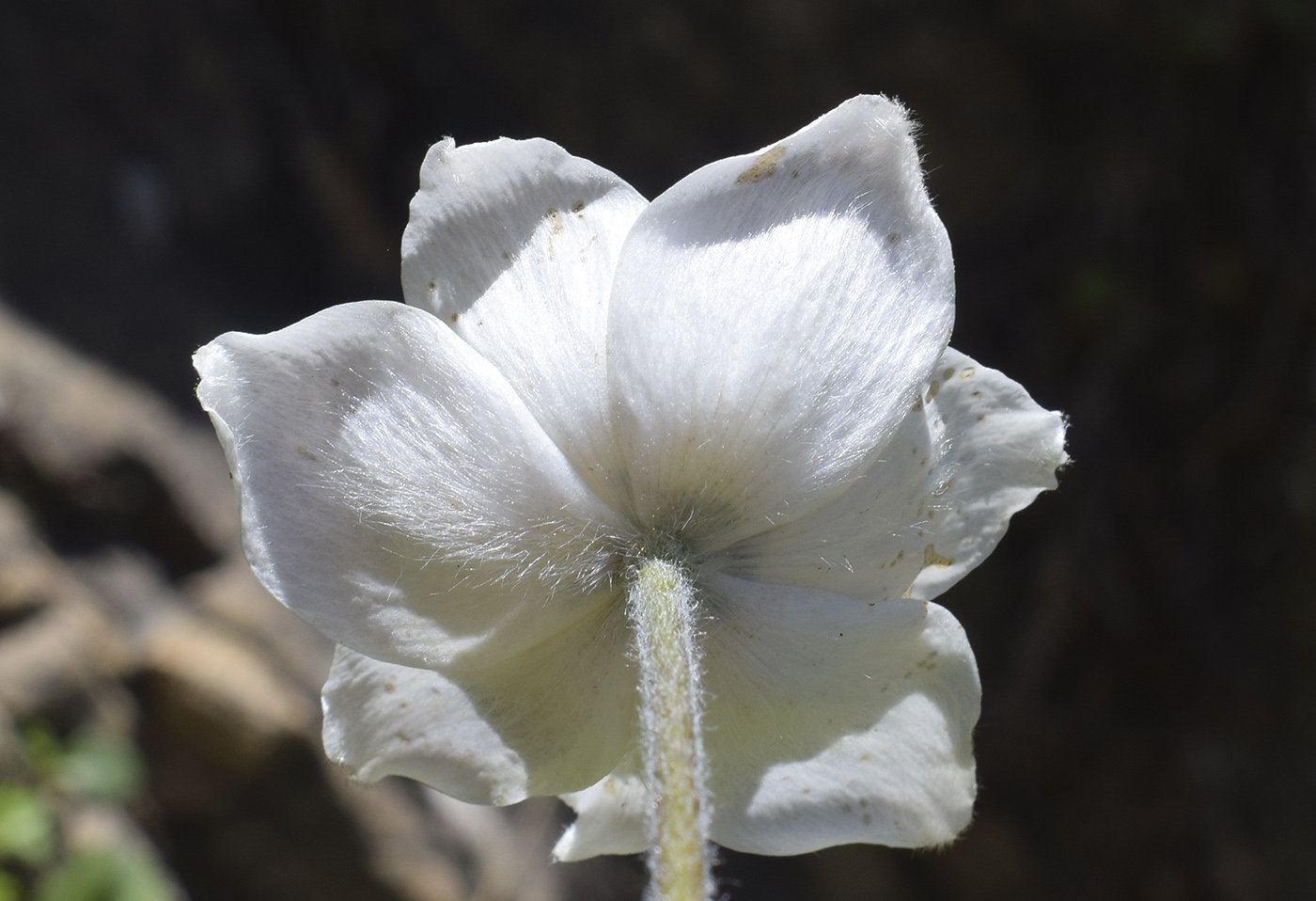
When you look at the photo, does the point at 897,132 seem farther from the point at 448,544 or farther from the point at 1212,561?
the point at 1212,561

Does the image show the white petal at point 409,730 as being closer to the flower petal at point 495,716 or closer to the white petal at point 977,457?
the flower petal at point 495,716

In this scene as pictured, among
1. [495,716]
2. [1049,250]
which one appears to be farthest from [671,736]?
[1049,250]

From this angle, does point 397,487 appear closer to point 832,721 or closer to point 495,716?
point 495,716

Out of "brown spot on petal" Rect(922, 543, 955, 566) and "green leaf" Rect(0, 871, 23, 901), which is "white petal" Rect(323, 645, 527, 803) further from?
"green leaf" Rect(0, 871, 23, 901)

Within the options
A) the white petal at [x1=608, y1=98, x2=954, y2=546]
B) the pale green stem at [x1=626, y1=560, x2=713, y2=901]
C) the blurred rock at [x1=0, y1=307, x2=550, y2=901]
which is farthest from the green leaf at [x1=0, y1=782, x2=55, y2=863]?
the white petal at [x1=608, y1=98, x2=954, y2=546]

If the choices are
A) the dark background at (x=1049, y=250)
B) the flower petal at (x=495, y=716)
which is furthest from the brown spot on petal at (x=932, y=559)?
the dark background at (x=1049, y=250)

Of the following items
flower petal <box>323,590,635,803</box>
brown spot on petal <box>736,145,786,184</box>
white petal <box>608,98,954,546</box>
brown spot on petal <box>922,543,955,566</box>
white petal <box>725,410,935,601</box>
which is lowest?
flower petal <box>323,590,635,803</box>

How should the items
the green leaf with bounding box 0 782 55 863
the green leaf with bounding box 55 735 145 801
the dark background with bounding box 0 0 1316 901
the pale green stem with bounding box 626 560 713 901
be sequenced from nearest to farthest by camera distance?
the pale green stem with bounding box 626 560 713 901 < the green leaf with bounding box 0 782 55 863 < the green leaf with bounding box 55 735 145 801 < the dark background with bounding box 0 0 1316 901
